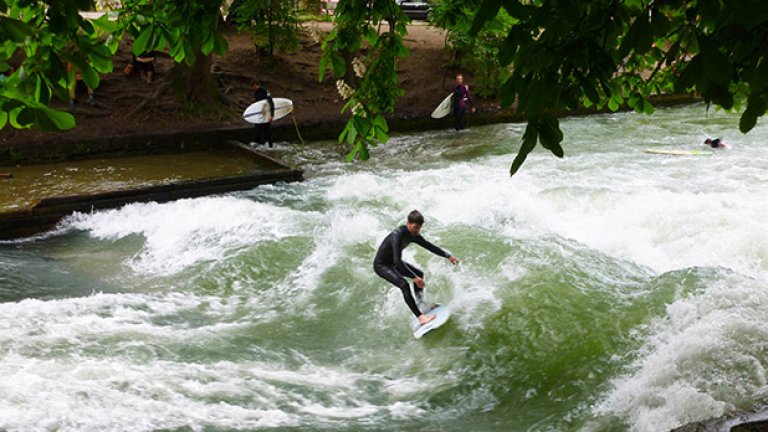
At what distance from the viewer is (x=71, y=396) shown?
7145 mm

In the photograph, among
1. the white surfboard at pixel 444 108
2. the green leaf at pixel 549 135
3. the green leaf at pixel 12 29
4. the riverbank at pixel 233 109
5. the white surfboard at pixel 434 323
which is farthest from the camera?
the white surfboard at pixel 444 108

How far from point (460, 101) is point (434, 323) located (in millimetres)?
14518

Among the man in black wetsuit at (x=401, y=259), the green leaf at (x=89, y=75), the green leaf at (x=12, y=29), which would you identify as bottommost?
the man in black wetsuit at (x=401, y=259)

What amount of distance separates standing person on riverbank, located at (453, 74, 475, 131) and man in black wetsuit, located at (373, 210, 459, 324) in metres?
13.7

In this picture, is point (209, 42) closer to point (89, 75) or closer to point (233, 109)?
point (89, 75)

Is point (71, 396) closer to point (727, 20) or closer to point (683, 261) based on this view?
point (727, 20)

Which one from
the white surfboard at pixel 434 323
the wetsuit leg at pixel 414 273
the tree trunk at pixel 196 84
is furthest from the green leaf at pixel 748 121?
the tree trunk at pixel 196 84

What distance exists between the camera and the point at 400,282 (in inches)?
370

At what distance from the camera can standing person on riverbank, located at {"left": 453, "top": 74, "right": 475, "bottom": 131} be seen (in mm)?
22609

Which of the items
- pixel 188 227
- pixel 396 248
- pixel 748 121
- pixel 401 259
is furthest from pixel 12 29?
pixel 188 227

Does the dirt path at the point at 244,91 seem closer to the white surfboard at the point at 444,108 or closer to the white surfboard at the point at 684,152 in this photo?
the white surfboard at the point at 444,108

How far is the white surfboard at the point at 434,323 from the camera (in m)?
9.11

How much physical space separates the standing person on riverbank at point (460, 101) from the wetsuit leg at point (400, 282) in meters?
13.8

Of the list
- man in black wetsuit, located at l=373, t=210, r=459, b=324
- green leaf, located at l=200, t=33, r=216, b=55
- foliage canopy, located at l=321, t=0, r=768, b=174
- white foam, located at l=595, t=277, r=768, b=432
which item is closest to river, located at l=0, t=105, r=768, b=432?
white foam, located at l=595, t=277, r=768, b=432
